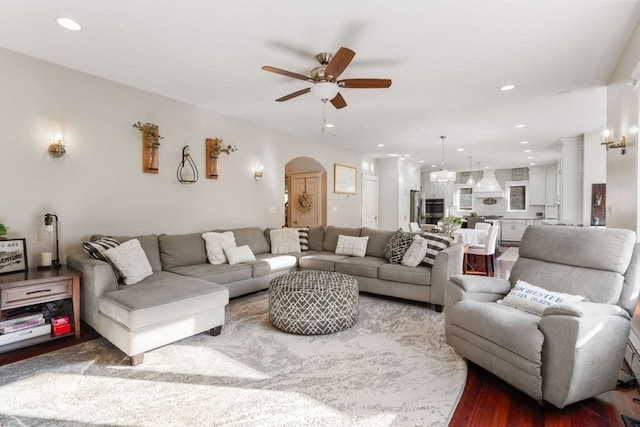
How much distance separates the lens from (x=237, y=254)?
13.8 feet

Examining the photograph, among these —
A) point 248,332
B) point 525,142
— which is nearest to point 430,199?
point 525,142

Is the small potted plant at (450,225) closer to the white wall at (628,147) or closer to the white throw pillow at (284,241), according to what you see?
the white wall at (628,147)

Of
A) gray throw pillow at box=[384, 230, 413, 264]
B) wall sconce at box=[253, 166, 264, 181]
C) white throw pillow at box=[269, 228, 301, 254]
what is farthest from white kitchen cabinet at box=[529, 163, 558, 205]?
wall sconce at box=[253, 166, 264, 181]

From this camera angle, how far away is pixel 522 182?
10.8 metres

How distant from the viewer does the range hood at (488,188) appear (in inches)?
415

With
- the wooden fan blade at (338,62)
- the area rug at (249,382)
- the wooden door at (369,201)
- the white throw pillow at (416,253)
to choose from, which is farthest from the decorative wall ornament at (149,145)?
the wooden door at (369,201)

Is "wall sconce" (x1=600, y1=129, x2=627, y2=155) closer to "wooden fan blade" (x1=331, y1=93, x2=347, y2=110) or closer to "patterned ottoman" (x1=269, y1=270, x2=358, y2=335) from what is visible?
"wooden fan blade" (x1=331, y1=93, x2=347, y2=110)

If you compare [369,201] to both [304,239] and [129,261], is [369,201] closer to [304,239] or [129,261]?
[304,239]

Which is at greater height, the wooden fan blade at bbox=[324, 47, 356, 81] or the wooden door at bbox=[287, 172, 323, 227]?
the wooden fan blade at bbox=[324, 47, 356, 81]

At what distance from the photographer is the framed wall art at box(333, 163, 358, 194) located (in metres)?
7.39

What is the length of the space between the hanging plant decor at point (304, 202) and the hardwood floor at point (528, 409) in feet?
17.9

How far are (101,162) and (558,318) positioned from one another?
4.43m

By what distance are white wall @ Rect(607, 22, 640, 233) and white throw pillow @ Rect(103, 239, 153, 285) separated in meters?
4.41

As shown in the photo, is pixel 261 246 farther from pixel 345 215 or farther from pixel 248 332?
pixel 345 215
